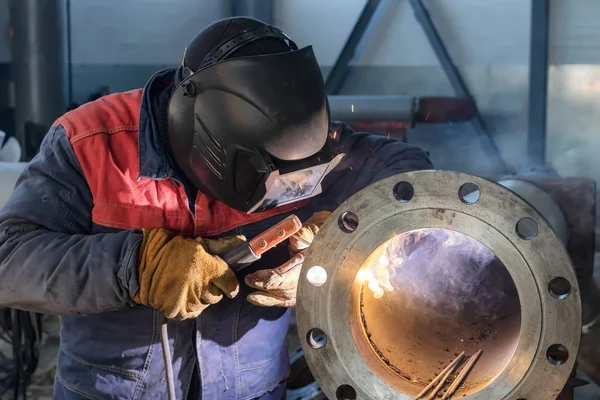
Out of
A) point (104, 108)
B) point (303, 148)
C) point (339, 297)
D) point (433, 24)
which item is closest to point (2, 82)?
point (433, 24)

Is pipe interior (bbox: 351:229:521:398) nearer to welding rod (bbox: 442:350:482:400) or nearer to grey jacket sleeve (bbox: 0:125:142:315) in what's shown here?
welding rod (bbox: 442:350:482:400)

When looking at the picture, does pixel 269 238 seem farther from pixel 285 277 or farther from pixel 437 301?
pixel 437 301

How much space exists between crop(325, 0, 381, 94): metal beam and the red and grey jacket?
2935mm

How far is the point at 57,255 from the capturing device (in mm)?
1120

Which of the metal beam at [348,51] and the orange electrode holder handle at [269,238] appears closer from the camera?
the orange electrode holder handle at [269,238]

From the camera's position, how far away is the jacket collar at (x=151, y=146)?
4.01ft

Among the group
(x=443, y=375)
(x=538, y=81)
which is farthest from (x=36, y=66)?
(x=443, y=375)

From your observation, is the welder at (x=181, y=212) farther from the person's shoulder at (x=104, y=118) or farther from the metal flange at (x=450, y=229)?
the metal flange at (x=450, y=229)

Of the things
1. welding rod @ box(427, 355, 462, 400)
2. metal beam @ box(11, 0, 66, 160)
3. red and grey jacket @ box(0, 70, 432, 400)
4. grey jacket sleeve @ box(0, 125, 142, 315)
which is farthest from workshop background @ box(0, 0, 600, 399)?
welding rod @ box(427, 355, 462, 400)

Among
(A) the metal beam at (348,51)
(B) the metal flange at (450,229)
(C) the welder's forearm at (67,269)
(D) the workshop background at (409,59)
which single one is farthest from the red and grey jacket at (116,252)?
(A) the metal beam at (348,51)

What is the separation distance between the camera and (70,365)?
1337 mm

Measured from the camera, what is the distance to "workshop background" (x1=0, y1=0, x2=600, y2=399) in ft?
12.1

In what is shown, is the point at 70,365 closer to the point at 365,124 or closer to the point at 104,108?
the point at 104,108

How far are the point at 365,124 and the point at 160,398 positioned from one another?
256cm
